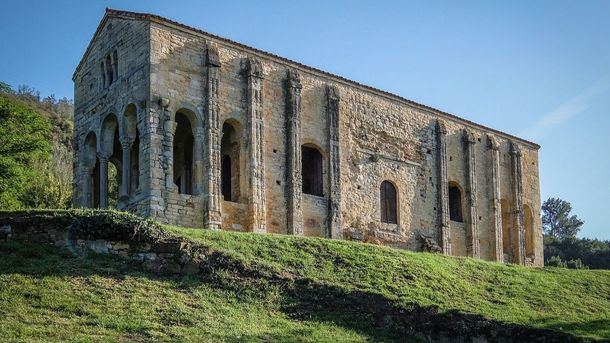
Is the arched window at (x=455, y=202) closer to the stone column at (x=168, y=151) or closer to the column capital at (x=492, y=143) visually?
the column capital at (x=492, y=143)

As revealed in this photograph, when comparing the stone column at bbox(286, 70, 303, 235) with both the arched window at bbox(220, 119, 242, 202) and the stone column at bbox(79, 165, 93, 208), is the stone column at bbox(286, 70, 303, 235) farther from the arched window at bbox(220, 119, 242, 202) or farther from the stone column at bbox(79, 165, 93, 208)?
the stone column at bbox(79, 165, 93, 208)

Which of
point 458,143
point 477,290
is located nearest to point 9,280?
point 477,290

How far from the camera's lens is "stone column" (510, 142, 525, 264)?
40031 millimetres

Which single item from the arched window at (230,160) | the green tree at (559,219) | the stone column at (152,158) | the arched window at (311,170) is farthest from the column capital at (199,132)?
the green tree at (559,219)

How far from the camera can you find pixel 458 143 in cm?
3875

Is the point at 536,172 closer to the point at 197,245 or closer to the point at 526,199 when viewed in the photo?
the point at 526,199

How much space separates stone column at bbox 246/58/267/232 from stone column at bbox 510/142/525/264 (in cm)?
1562

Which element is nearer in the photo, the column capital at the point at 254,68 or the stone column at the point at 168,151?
the stone column at the point at 168,151

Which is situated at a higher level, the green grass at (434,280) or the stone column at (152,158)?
the stone column at (152,158)

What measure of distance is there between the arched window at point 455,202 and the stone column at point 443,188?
1.66m

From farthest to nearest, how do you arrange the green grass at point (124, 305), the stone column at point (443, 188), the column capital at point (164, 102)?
the stone column at point (443, 188) → the column capital at point (164, 102) → the green grass at point (124, 305)

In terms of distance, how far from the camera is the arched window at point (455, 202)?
3869cm

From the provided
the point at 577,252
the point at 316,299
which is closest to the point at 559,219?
the point at 577,252

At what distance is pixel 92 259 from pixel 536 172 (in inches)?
1126
